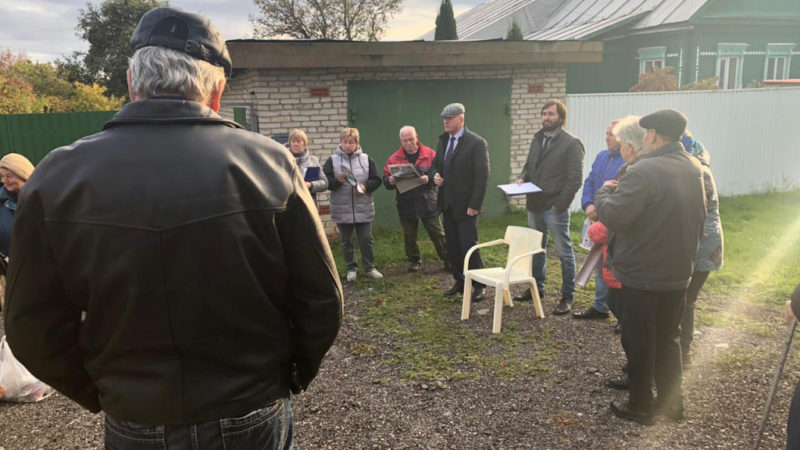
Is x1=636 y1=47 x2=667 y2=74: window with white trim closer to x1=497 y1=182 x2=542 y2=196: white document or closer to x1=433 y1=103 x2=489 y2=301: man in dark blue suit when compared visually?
x1=433 y1=103 x2=489 y2=301: man in dark blue suit

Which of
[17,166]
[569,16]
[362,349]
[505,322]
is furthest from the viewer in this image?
[569,16]

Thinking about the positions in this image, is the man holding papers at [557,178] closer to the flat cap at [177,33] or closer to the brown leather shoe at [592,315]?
the brown leather shoe at [592,315]

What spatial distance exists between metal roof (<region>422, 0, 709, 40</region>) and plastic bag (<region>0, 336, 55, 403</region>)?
19.8m

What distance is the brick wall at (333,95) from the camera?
29.1 feet

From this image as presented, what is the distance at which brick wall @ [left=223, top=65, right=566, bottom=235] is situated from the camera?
887cm


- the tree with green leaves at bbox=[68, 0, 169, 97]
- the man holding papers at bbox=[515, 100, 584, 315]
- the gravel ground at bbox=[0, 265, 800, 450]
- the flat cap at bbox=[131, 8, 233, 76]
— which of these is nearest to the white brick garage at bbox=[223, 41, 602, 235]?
the man holding papers at bbox=[515, 100, 584, 315]

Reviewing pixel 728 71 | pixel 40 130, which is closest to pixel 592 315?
pixel 40 130

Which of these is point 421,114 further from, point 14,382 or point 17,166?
point 14,382

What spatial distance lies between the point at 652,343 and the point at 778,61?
76.2 ft

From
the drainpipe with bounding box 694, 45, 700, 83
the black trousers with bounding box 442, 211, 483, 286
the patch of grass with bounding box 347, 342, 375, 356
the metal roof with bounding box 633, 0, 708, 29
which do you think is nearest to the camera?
the patch of grass with bounding box 347, 342, 375, 356

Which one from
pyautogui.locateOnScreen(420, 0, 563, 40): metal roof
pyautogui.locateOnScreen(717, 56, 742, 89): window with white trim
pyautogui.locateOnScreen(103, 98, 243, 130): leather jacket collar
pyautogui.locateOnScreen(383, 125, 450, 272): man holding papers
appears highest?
pyautogui.locateOnScreen(420, 0, 563, 40): metal roof

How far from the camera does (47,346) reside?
165cm

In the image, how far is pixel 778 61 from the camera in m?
22.1

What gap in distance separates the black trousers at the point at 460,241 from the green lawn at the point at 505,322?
0.41 m
